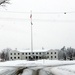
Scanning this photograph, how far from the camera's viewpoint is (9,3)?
21406mm

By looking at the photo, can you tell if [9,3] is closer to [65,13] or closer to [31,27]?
[65,13]

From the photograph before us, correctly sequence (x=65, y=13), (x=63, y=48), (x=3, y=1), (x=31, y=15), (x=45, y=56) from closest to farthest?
(x=3, y=1) < (x=65, y=13) < (x=31, y=15) < (x=45, y=56) < (x=63, y=48)

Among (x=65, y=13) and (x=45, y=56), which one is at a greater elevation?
(x=65, y=13)

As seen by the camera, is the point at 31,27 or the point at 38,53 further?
the point at 38,53

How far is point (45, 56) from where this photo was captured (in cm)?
16200

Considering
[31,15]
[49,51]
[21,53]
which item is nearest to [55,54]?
[49,51]

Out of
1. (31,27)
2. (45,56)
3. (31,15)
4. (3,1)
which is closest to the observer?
(3,1)

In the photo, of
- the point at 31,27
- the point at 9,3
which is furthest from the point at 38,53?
the point at 9,3

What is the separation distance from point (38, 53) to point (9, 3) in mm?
143361

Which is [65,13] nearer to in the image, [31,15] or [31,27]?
[31,15]

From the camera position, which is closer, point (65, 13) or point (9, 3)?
point (9, 3)

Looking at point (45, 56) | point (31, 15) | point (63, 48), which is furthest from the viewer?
point (63, 48)

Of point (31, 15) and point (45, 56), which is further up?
point (31, 15)

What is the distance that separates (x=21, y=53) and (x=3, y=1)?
145239 mm
